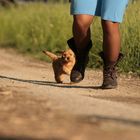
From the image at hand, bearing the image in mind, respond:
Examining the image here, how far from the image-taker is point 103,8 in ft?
25.7

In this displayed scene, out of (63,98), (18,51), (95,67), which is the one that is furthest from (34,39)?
(63,98)

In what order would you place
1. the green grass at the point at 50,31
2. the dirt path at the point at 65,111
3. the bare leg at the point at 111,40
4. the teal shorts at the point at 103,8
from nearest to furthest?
the dirt path at the point at 65,111
the teal shorts at the point at 103,8
the bare leg at the point at 111,40
the green grass at the point at 50,31

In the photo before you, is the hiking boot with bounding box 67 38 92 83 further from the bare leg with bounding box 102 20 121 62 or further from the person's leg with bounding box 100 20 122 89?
the bare leg with bounding box 102 20 121 62

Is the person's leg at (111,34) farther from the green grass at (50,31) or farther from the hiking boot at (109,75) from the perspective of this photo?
the green grass at (50,31)

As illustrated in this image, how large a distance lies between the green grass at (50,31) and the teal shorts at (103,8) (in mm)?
2551

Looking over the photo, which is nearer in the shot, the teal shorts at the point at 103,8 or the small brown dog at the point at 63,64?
the teal shorts at the point at 103,8

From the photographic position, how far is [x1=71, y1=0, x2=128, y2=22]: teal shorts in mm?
7777

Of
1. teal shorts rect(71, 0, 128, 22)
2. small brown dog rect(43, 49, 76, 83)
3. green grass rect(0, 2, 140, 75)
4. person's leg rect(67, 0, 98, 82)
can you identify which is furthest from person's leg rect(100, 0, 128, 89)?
green grass rect(0, 2, 140, 75)

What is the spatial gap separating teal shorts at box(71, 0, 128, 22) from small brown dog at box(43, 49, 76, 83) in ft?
2.61

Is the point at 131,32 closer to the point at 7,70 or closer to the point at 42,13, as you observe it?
the point at 7,70

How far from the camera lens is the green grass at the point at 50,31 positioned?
10.9m

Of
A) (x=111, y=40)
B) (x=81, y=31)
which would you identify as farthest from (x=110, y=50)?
(x=81, y=31)

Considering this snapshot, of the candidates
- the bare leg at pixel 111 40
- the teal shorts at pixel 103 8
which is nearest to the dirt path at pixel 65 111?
the bare leg at pixel 111 40

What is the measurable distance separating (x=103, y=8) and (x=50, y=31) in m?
6.96
